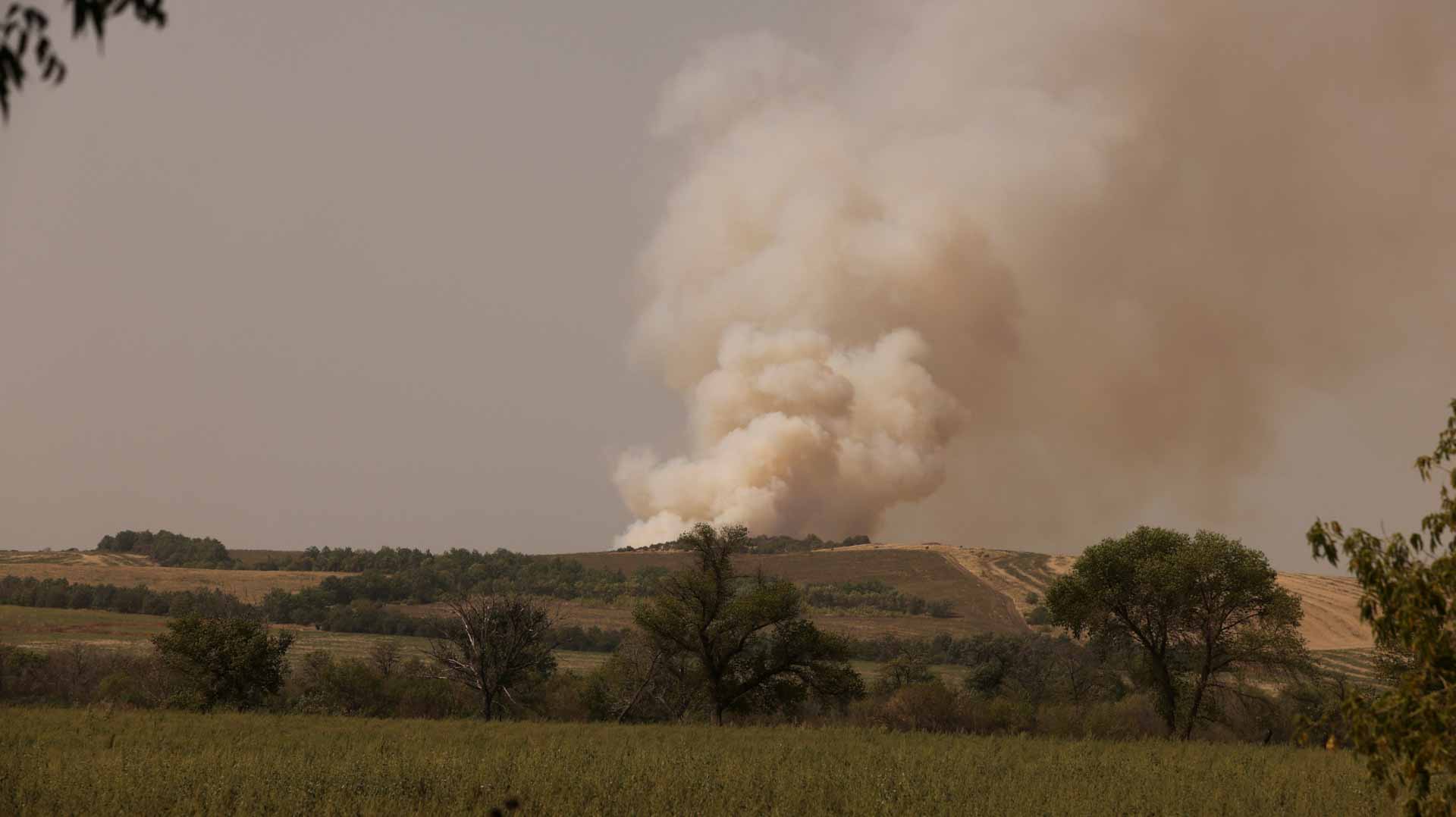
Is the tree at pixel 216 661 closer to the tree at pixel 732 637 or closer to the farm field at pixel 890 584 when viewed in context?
the tree at pixel 732 637

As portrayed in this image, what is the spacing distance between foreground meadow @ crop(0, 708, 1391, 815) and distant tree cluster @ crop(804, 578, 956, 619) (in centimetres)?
13199

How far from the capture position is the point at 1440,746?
794 centimetres

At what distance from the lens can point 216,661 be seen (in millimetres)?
47375

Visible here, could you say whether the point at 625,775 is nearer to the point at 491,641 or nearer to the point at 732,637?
the point at 732,637

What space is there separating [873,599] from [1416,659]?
557ft

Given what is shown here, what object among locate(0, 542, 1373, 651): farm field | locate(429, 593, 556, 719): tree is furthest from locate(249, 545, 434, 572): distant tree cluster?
locate(429, 593, 556, 719): tree

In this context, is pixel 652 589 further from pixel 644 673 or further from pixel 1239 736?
pixel 1239 736

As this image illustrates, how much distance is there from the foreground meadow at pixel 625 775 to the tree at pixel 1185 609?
39.3 feet

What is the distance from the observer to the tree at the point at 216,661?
47.2 meters

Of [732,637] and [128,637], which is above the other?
[732,637]

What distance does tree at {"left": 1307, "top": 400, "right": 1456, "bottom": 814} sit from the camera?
8.15 meters

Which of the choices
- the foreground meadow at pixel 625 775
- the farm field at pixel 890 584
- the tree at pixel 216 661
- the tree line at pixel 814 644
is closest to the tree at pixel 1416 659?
the foreground meadow at pixel 625 775

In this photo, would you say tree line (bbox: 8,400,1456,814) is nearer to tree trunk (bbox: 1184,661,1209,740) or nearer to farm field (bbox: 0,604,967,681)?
tree trunk (bbox: 1184,661,1209,740)

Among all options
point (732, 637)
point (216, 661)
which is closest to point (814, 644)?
point (732, 637)
